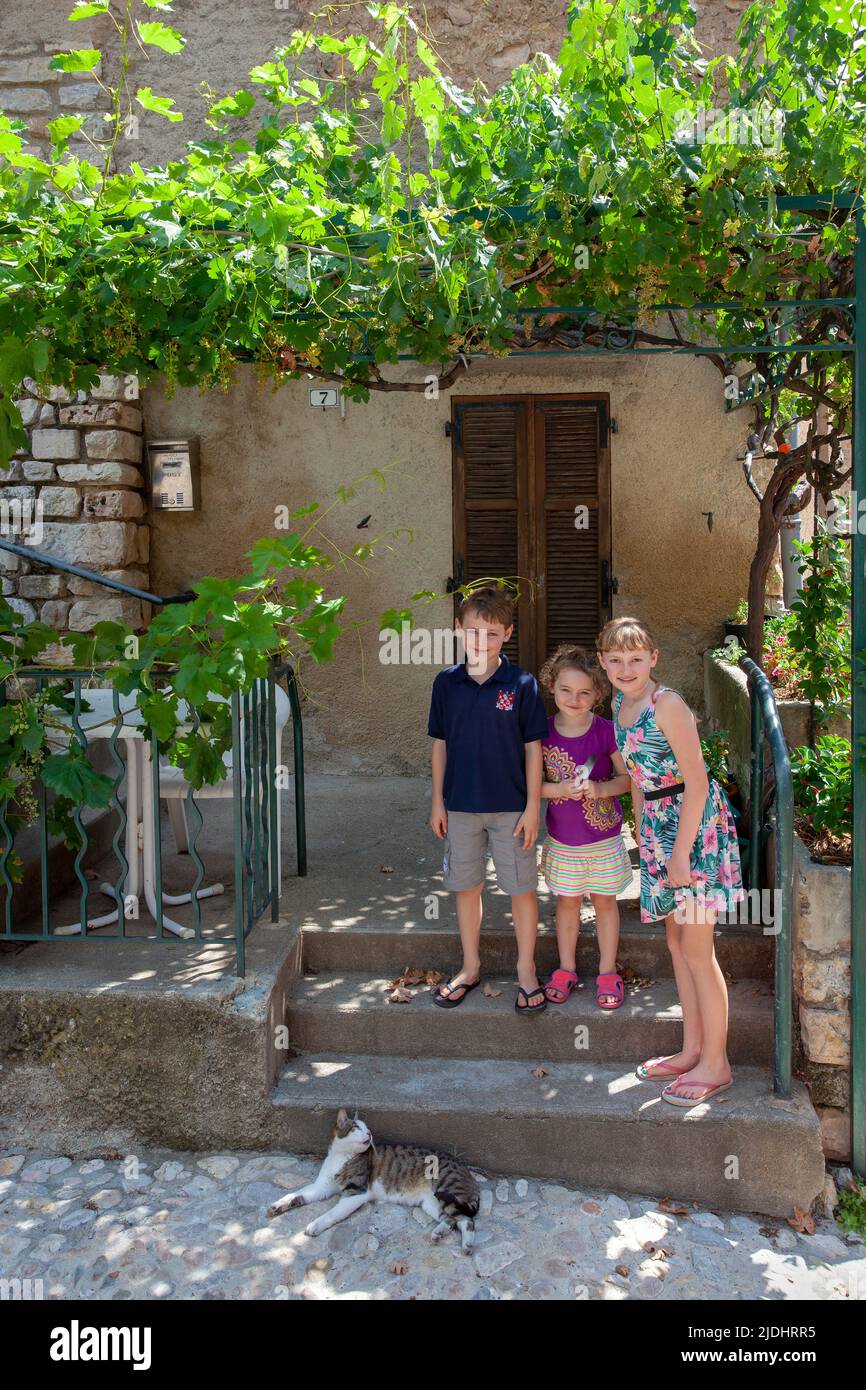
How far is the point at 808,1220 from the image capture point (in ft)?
10.2

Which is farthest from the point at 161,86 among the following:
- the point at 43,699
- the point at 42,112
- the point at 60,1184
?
the point at 60,1184

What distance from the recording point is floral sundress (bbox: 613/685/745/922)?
3279 millimetres

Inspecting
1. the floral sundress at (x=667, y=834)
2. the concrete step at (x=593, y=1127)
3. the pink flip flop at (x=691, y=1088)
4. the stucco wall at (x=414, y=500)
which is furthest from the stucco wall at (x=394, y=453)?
the pink flip flop at (x=691, y=1088)

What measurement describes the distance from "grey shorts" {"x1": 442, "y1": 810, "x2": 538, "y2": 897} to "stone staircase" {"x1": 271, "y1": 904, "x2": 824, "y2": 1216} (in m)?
0.35

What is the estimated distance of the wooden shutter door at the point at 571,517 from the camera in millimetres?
6285

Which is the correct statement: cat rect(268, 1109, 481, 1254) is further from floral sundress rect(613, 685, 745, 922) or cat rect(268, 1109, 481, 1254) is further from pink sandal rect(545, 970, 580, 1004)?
floral sundress rect(613, 685, 745, 922)

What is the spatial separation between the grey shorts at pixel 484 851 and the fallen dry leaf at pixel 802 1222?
4.00 ft

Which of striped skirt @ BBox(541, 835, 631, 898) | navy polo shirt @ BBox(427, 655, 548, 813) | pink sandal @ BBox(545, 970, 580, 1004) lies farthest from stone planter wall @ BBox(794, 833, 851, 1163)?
navy polo shirt @ BBox(427, 655, 548, 813)

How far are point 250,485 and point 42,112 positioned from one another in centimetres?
236

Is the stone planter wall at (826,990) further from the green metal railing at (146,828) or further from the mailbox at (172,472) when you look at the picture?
the mailbox at (172,472)

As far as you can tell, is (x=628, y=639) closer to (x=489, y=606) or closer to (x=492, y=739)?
(x=489, y=606)

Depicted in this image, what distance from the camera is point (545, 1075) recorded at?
343cm

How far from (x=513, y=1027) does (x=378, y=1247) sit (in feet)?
2.83

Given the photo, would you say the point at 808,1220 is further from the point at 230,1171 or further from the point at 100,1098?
the point at 100,1098
